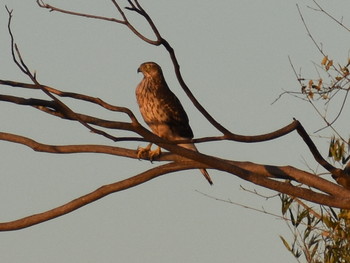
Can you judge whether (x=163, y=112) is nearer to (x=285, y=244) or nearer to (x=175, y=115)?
(x=175, y=115)

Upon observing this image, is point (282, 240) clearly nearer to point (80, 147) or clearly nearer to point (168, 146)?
point (80, 147)

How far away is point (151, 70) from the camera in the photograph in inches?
487

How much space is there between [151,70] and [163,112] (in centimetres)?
96

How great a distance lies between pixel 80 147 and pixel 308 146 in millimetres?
1319

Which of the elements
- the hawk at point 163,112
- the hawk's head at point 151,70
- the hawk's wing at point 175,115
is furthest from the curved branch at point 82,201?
the hawk's head at point 151,70

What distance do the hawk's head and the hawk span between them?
0.20 metres

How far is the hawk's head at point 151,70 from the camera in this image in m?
12.3

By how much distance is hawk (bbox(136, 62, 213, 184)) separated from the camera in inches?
452

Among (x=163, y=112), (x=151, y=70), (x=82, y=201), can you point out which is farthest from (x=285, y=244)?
(x=151, y=70)

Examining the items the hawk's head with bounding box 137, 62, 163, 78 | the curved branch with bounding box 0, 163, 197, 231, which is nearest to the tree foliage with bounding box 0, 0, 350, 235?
the curved branch with bounding box 0, 163, 197, 231

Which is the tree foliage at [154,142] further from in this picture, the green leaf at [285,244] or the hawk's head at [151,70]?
the hawk's head at [151,70]

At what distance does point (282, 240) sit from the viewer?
9562mm

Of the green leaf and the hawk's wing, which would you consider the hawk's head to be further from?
the green leaf

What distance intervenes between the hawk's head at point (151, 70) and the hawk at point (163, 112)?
20 centimetres
